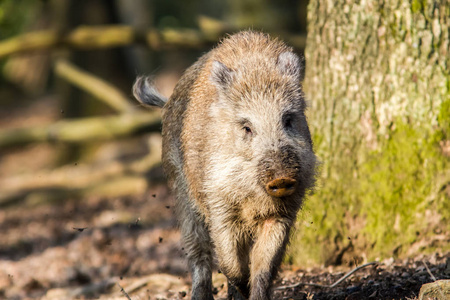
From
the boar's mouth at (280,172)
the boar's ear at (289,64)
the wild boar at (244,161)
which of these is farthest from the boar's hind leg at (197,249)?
the boar's ear at (289,64)

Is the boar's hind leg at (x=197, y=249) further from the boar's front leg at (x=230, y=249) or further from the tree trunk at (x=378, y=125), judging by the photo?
the tree trunk at (x=378, y=125)

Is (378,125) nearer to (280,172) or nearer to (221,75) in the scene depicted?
(221,75)

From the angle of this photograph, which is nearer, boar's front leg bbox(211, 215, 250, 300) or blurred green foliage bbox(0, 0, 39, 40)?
boar's front leg bbox(211, 215, 250, 300)

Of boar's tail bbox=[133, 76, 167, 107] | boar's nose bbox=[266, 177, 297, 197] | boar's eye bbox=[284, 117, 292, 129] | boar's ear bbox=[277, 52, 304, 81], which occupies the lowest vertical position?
boar's tail bbox=[133, 76, 167, 107]

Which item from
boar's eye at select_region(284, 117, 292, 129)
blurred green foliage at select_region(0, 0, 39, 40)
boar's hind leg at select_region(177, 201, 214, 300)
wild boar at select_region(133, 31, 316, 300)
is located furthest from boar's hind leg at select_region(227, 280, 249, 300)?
blurred green foliage at select_region(0, 0, 39, 40)

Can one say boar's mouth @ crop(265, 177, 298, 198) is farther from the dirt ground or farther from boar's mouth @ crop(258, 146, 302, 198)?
the dirt ground

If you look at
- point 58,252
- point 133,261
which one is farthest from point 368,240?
point 58,252

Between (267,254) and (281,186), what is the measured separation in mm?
809

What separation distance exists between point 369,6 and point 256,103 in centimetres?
194

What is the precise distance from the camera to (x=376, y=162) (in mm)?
6062

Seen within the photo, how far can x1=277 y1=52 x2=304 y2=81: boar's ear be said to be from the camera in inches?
201

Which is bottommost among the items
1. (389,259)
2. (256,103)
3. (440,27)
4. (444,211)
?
(389,259)

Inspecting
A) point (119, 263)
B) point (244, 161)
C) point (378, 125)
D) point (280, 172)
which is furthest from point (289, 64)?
point (119, 263)

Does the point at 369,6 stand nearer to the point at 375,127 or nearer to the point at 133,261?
the point at 375,127
